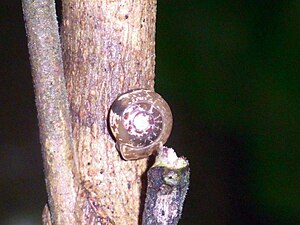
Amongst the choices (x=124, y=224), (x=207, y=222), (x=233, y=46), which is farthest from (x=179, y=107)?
(x=124, y=224)

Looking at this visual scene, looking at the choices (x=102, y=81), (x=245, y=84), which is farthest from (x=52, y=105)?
(x=245, y=84)

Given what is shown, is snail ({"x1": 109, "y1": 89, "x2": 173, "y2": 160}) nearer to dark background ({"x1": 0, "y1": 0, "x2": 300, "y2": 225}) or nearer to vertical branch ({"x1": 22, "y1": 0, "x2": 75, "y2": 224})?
vertical branch ({"x1": 22, "y1": 0, "x2": 75, "y2": 224})

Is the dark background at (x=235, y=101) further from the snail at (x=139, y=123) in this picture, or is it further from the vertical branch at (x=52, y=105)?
the vertical branch at (x=52, y=105)

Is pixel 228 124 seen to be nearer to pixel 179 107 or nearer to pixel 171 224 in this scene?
pixel 179 107

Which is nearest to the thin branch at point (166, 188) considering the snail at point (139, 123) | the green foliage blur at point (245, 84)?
the snail at point (139, 123)

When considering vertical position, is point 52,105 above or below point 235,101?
above

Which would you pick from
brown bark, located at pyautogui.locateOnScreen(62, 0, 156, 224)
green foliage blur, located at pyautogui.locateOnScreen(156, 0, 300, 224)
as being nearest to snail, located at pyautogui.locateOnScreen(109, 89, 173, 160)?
brown bark, located at pyautogui.locateOnScreen(62, 0, 156, 224)

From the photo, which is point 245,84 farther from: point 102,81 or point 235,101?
point 102,81
